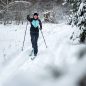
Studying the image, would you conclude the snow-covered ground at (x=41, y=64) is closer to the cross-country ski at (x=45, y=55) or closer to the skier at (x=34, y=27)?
the cross-country ski at (x=45, y=55)

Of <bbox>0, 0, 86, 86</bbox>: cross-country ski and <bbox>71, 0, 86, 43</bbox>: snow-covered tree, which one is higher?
<bbox>71, 0, 86, 43</bbox>: snow-covered tree

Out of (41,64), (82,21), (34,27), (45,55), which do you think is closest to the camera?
(41,64)

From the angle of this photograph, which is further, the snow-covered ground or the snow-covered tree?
the snow-covered tree

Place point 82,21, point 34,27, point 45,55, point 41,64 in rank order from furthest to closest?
point 34,27 < point 45,55 < point 82,21 < point 41,64

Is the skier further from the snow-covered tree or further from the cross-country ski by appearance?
the snow-covered tree

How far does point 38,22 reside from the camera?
1455cm

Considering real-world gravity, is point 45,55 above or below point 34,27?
below

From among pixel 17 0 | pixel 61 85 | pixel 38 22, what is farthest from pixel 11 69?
pixel 17 0

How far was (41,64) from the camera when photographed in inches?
473

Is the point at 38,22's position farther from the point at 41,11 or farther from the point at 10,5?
the point at 41,11

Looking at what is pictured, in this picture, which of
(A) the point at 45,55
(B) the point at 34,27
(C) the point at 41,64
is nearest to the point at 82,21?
(C) the point at 41,64

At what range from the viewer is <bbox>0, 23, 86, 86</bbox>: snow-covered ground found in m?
8.13

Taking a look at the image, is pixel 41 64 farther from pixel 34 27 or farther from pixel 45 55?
pixel 34 27

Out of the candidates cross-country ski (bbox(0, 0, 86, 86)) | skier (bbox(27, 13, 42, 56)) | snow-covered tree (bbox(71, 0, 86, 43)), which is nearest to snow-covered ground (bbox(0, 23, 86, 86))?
cross-country ski (bbox(0, 0, 86, 86))
